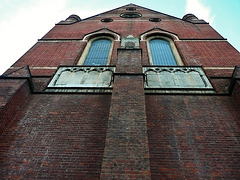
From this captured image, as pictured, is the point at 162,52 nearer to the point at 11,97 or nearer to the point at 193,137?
the point at 193,137

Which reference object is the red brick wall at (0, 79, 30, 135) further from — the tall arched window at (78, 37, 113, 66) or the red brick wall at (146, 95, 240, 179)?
the red brick wall at (146, 95, 240, 179)

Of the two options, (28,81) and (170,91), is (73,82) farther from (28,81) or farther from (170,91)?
(170,91)

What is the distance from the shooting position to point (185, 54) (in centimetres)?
809

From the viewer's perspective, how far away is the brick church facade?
373 centimetres

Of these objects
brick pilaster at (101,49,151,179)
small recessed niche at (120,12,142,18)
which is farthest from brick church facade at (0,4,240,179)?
small recessed niche at (120,12,142,18)

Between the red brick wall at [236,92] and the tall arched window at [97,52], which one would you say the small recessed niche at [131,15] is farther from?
the red brick wall at [236,92]

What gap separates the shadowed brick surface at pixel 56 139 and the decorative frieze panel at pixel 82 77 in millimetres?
552

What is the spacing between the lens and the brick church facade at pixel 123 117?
12.2 ft

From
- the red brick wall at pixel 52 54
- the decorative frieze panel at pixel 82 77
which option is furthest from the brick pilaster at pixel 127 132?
the red brick wall at pixel 52 54

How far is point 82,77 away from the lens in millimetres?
6371

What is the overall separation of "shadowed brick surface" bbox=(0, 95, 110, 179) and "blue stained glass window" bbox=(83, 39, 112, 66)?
292 cm

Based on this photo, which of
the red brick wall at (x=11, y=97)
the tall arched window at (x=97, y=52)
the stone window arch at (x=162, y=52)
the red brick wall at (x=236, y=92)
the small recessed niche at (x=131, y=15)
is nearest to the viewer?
the red brick wall at (x=11, y=97)

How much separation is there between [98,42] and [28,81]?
5.24 m

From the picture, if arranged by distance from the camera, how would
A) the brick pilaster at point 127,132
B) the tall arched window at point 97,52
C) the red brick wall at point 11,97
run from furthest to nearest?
1. the tall arched window at point 97,52
2. the red brick wall at point 11,97
3. the brick pilaster at point 127,132
